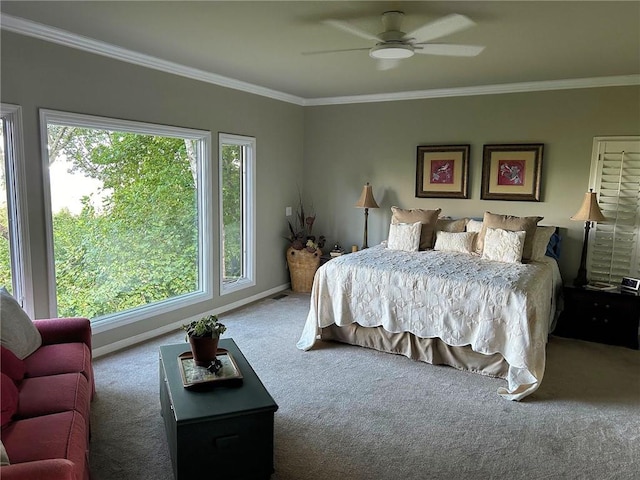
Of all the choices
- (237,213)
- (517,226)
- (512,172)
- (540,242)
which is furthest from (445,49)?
(237,213)

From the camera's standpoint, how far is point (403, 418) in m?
2.99

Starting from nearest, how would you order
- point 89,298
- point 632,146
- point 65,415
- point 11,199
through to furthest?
1. point 65,415
2. point 11,199
3. point 89,298
4. point 632,146

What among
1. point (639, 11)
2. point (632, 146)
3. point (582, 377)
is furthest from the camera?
point (632, 146)

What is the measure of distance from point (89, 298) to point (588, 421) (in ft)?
12.7

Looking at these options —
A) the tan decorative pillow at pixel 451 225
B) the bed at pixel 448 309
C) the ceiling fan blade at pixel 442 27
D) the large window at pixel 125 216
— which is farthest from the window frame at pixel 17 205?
the tan decorative pillow at pixel 451 225

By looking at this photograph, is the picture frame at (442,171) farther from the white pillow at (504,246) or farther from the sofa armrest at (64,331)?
the sofa armrest at (64,331)

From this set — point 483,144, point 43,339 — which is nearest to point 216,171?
point 43,339

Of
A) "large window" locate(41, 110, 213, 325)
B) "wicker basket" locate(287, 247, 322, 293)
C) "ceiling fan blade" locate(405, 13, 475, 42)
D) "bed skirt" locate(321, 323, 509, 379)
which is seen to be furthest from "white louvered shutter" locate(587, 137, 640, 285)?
"large window" locate(41, 110, 213, 325)

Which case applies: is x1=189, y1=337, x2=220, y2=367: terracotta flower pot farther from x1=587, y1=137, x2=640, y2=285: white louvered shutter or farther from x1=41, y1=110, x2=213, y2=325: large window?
x1=587, y1=137, x2=640, y2=285: white louvered shutter

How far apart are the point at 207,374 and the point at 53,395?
0.74 meters

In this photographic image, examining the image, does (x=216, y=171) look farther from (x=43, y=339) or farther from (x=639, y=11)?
(x=639, y=11)

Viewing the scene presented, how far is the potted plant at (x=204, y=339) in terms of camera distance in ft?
Result: 8.11

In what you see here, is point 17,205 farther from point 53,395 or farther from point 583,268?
point 583,268

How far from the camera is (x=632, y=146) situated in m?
4.59
